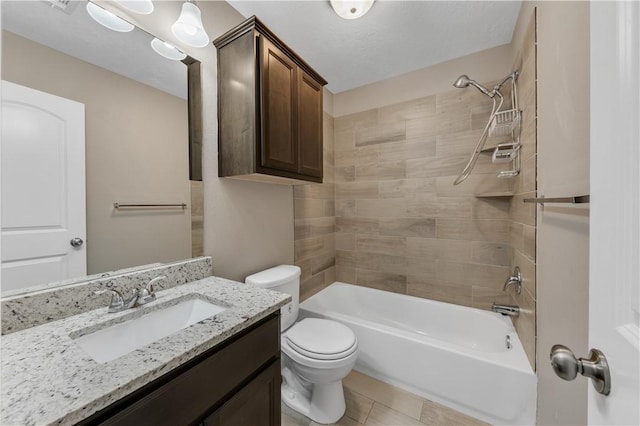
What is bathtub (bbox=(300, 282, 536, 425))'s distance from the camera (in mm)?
1335

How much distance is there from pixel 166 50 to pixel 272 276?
Answer: 139 cm

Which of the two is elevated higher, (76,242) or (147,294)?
(76,242)

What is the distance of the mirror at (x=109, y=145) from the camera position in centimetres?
81

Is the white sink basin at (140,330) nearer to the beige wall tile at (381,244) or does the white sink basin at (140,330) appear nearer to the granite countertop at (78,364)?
the granite countertop at (78,364)

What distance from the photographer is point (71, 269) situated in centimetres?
93

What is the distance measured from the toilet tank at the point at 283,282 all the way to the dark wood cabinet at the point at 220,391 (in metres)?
0.52

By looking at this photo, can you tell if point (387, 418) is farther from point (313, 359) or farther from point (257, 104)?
point (257, 104)

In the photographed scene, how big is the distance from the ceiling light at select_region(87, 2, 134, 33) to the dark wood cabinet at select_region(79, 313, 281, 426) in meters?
1.38

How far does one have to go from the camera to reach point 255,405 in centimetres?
90

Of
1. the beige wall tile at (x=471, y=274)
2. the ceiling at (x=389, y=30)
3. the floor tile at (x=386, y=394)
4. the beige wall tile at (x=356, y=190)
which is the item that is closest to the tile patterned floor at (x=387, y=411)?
the floor tile at (x=386, y=394)

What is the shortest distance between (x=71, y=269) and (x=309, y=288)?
1.71 metres

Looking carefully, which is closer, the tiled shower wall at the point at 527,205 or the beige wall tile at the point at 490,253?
the tiled shower wall at the point at 527,205

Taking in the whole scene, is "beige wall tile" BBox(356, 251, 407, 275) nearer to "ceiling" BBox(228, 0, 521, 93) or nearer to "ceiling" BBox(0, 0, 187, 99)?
"ceiling" BBox(228, 0, 521, 93)

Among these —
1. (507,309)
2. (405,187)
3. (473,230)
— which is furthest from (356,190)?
(507,309)
